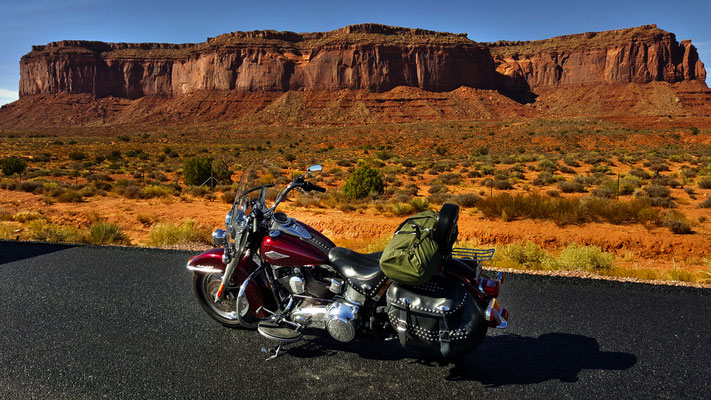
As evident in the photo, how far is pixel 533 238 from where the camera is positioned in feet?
37.6

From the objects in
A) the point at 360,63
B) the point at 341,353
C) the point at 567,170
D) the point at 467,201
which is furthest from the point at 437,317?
the point at 360,63

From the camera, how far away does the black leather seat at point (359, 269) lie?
12.1 ft

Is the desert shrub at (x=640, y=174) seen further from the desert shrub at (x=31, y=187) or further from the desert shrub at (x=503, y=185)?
the desert shrub at (x=31, y=187)

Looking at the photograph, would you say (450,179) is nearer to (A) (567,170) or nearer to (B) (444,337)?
(A) (567,170)

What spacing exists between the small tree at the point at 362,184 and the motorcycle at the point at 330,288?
1322 cm

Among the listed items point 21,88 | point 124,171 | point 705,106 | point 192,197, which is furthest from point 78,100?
point 705,106

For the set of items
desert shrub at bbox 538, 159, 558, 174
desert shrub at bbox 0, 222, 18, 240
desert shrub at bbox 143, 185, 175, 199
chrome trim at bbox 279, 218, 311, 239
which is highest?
desert shrub at bbox 538, 159, 558, 174

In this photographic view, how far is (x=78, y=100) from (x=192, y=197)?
125738 mm

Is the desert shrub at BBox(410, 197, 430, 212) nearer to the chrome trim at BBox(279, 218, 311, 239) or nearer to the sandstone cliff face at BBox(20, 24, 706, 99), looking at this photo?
the chrome trim at BBox(279, 218, 311, 239)

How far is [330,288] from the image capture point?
12.9 ft

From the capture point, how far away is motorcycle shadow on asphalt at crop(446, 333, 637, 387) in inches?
154

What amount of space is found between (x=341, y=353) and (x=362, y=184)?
14003 mm

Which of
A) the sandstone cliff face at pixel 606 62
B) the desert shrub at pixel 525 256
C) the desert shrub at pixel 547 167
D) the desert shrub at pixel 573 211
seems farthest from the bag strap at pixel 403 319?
the sandstone cliff face at pixel 606 62

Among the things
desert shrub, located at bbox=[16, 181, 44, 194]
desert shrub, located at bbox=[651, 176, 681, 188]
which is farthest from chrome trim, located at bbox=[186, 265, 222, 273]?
desert shrub, located at bbox=[651, 176, 681, 188]
